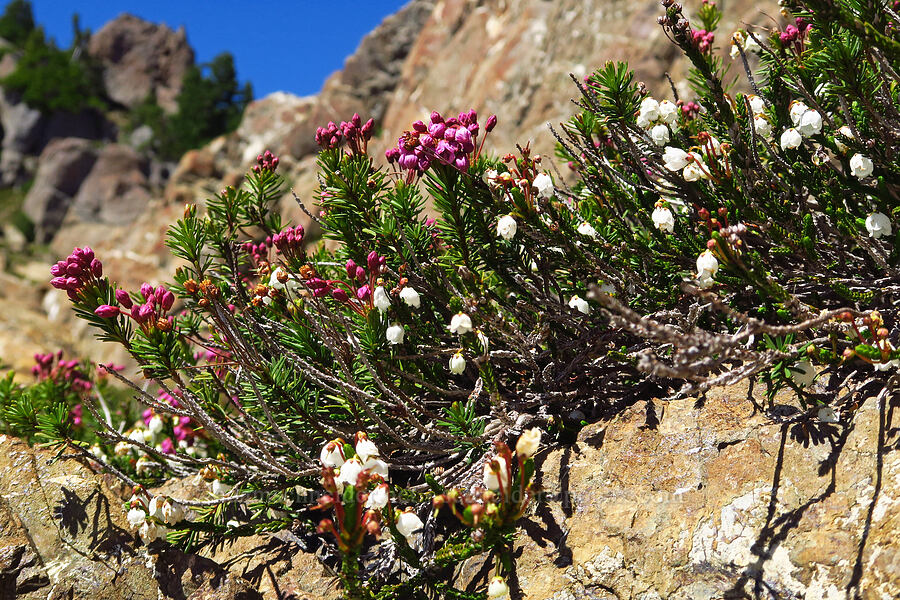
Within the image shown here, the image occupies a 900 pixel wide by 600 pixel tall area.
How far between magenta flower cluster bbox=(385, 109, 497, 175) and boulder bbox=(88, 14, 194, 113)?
76.8 meters

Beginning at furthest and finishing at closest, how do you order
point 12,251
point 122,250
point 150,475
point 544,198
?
1. point 12,251
2. point 122,250
3. point 150,475
4. point 544,198

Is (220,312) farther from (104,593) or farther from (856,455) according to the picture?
(856,455)

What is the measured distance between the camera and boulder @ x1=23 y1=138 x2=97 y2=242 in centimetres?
5116

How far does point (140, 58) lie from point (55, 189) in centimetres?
2963

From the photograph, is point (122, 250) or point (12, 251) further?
point (12, 251)

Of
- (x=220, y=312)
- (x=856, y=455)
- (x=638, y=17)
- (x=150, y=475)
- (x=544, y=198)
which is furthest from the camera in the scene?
(x=638, y=17)

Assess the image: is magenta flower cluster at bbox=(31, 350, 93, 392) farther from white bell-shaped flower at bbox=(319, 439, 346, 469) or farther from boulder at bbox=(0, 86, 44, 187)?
boulder at bbox=(0, 86, 44, 187)

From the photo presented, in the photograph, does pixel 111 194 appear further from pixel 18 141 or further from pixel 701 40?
pixel 701 40

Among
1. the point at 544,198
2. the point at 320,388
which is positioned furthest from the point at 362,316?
the point at 544,198

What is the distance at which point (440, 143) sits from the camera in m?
2.94

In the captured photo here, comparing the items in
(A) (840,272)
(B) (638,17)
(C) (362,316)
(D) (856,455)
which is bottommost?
(D) (856,455)

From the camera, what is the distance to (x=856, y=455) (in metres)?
2.69

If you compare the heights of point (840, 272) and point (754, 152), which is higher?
point (754, 152)

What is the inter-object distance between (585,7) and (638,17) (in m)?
1.59
